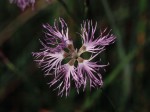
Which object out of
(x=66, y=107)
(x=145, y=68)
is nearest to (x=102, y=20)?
(x=145, y=68)

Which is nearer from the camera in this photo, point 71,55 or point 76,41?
point 71,55

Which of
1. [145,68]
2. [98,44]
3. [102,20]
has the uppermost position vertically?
[102,20]

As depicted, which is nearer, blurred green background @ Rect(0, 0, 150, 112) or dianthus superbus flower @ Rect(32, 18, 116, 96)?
dianthus superbus flower @ Rect(32, 18, 116, 96)

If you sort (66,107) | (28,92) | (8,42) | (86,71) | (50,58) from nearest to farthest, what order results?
(86,71), (50,58), (66,107), (28,92), (8,42)

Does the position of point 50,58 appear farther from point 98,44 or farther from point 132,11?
point 132,11

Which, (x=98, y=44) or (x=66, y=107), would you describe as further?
(x=66, y=107)

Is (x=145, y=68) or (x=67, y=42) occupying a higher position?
(x=67, y=42)

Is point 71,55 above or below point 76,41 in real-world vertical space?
below

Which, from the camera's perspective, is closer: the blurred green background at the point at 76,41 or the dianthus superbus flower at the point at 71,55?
the dianthus superbus flower at the point at 71,55
